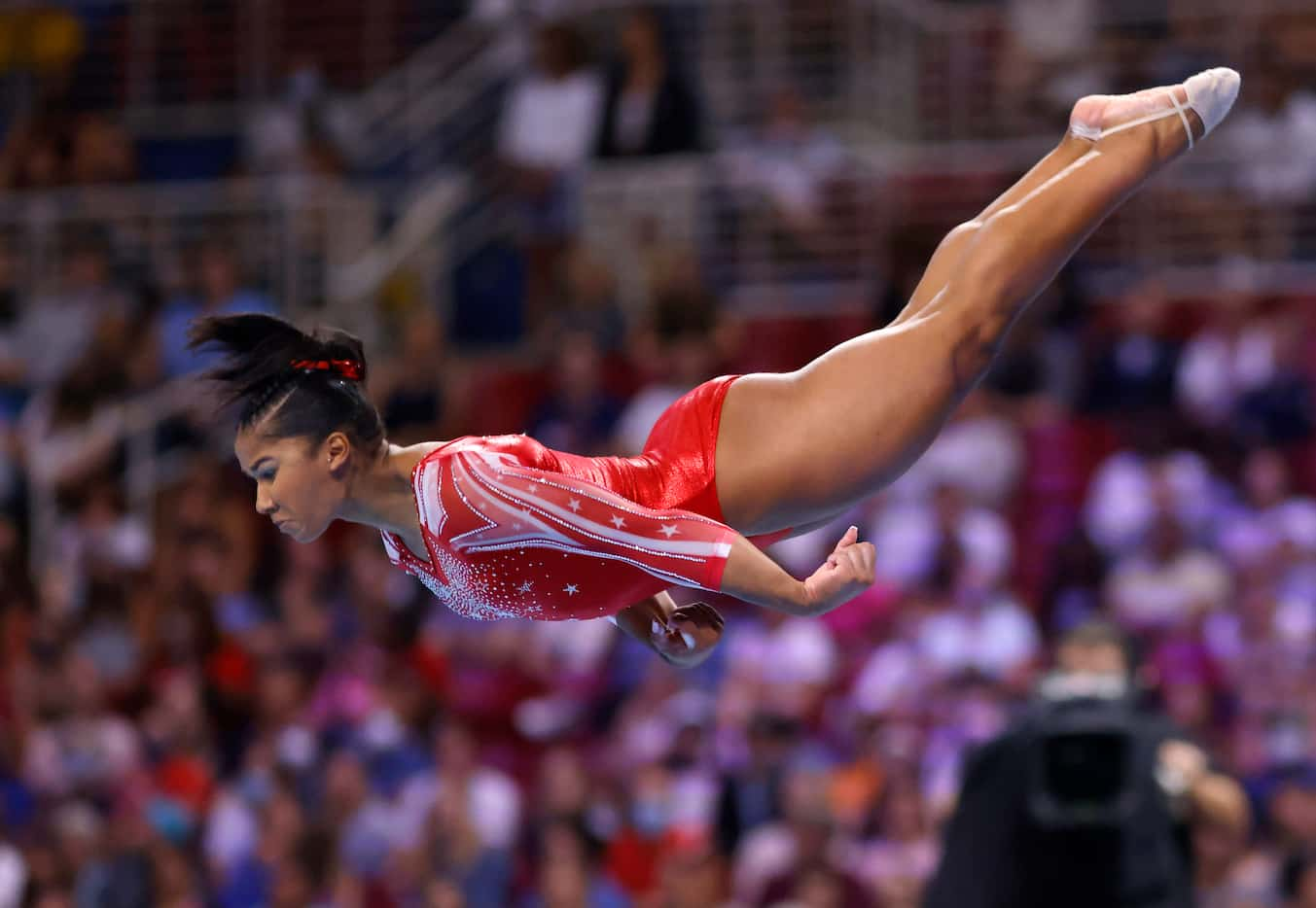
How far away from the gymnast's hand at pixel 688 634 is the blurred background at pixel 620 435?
2.53 metres

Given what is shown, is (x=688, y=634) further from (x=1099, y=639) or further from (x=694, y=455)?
(x=1099, y=639)

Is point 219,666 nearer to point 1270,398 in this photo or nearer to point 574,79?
point 574,79

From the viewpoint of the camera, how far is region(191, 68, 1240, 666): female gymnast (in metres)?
4.36

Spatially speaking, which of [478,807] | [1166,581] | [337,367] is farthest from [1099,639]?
[478,807]

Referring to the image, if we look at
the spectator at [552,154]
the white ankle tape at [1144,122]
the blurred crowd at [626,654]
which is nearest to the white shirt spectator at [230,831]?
the blurred crowd at [626,654]

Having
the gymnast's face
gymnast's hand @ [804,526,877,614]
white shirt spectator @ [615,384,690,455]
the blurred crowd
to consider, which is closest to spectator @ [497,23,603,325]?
the blurred crowd

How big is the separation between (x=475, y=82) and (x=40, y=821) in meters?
5.33

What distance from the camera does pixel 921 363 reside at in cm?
483

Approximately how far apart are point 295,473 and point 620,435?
5291 millimetres

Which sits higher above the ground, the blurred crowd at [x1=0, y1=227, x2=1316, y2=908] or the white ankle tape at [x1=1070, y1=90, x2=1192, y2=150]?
the white ankle tape at [x1=1070, y1=90, x2=1192, y2=150]

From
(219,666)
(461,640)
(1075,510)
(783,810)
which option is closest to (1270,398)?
(1075,510)

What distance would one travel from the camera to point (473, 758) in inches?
365

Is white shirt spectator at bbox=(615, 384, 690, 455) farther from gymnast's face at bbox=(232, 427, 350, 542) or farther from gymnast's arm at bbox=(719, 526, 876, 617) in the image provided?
gymnast's arm at bbox=(719, 526, 876, 617)

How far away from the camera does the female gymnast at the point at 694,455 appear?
4.36m
